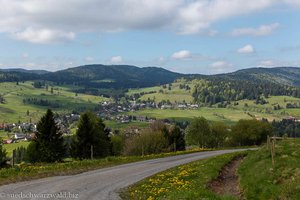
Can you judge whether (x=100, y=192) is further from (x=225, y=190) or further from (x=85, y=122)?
(x=85, y=122)

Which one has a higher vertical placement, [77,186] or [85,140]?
[77,186]

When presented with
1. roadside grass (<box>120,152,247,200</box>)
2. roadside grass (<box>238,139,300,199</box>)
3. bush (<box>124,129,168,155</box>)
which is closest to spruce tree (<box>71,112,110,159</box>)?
bush (<box>124,129,168,155</box>)

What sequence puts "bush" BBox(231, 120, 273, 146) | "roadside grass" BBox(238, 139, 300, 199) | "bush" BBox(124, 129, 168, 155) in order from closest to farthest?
"roadside grass" BBox(238, 139, 300, 199), "bush" BBox(124, 129, 168, 155), "bush" BBox(231, 120, 273, 146)

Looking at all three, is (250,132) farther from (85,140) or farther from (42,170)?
(42,170)

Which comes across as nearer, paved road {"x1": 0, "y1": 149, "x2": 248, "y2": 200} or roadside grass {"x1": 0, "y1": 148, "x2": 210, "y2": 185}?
paved road {"x1": 0, "y1": 149, "x2": 248, "y2": 200}

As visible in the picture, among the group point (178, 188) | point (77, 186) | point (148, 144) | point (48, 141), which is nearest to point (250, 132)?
point (148, 144)

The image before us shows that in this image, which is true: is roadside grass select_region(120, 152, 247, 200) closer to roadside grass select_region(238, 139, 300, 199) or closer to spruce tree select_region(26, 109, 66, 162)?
roadside grass select_region(238, 139, 300, 199)

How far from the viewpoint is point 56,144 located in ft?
248

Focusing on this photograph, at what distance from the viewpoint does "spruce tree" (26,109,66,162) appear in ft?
243

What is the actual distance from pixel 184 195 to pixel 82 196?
680 cm

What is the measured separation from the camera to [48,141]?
75125 mm

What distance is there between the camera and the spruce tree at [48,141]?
74.0 metres

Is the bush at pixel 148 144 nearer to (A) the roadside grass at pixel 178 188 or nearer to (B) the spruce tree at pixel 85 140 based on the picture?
(B) the spruce tree at pixel 85 140

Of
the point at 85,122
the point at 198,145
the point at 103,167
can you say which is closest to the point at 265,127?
the point at 198,145
